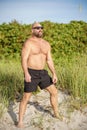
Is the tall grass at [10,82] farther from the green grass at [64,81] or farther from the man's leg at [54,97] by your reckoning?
the man's leg at [54,97]

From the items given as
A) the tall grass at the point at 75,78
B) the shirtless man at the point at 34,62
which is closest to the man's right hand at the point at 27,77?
the shirtless man at the point at 34,62

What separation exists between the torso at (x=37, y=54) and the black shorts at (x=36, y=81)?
A: 0.28 feet

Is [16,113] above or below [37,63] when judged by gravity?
below

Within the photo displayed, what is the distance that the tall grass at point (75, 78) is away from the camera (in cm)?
837

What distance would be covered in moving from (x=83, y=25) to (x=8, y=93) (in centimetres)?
821

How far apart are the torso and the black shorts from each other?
3.3 inches

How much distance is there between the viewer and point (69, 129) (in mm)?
7152

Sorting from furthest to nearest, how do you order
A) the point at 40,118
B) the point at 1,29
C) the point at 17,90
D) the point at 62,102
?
the point at 1,29
the point at 17,90
the point at 62,102
the point at 40,118

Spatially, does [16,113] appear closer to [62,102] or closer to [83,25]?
[62,102]

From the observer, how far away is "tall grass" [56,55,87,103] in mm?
8367

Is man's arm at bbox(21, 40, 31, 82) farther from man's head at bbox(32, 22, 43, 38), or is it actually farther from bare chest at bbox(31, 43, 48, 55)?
man's head at bbox(32, 22, 43, 38)

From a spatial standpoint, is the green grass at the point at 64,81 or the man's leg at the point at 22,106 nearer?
the man's leg at the point at 22,106

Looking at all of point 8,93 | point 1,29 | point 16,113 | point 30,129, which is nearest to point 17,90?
point 8,93

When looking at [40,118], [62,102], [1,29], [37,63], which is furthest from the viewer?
[1,29]
